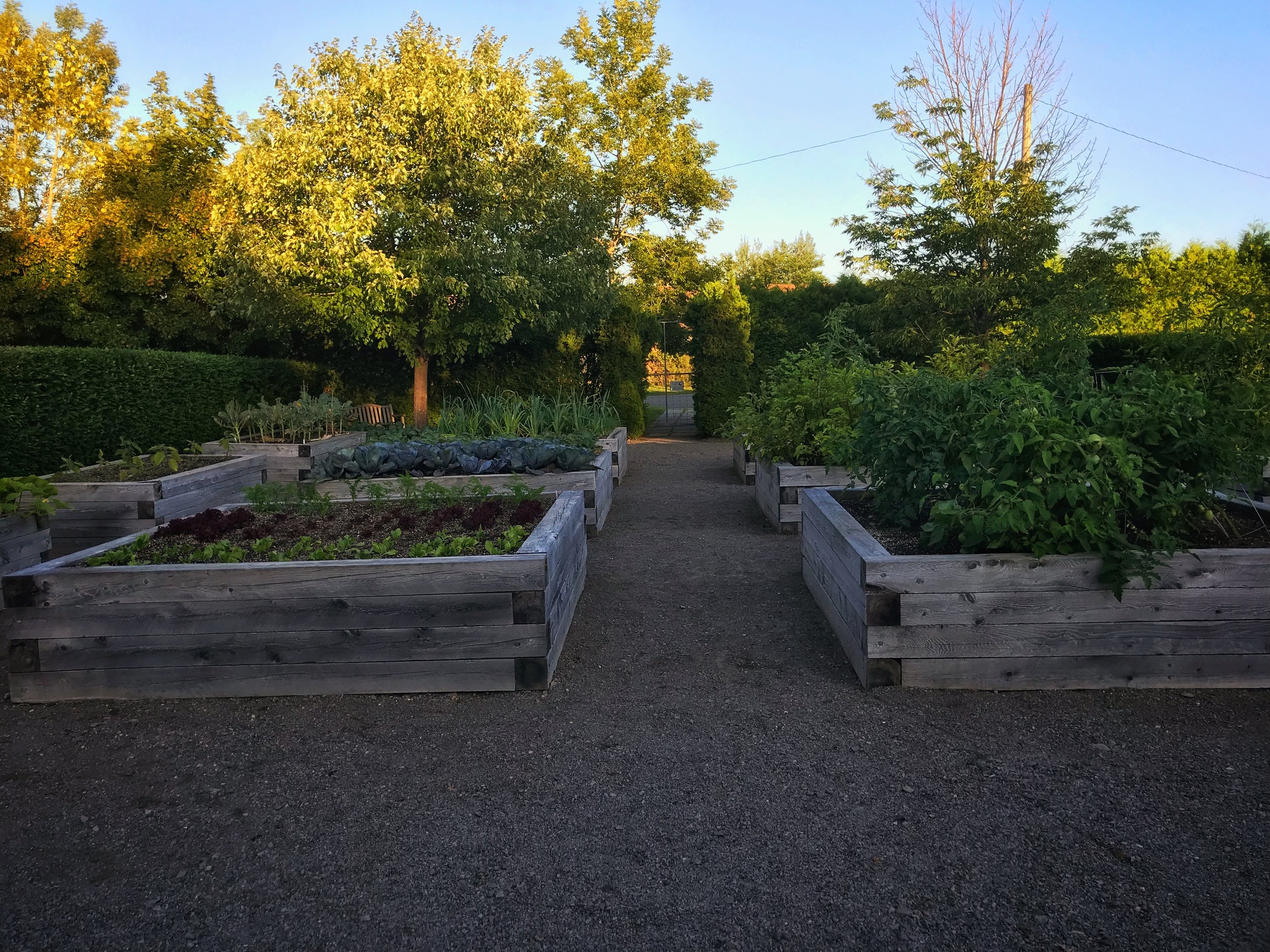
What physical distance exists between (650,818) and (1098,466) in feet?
7.02

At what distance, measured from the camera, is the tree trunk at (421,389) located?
1288 centimetres

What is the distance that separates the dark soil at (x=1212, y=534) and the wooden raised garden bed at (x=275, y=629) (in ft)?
5.69

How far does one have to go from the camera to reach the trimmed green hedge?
286 inches

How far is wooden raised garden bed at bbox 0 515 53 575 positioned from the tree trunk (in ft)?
26.3

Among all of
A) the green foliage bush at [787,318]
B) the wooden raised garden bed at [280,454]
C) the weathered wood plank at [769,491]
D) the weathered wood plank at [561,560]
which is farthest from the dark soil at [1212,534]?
the green foliage bush at [787,318]

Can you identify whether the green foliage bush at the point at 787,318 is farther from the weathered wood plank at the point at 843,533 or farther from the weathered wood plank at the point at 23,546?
the weathered wood plank at the point at 23,546

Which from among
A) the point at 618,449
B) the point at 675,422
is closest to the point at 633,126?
the point at 675,422

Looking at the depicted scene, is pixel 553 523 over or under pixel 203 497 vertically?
over

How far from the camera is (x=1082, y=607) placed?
10.2ft

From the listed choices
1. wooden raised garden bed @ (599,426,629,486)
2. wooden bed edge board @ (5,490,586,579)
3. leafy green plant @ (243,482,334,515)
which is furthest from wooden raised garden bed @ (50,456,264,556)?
wooden raised garden bed @ (599,426,629,486)

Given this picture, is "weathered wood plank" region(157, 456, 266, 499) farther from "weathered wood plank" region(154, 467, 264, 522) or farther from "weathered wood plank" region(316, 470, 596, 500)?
"weathered wood plank" region(316, 470, 596, 500)

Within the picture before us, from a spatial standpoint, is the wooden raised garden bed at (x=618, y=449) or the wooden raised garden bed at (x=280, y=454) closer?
the wooden raised garden bed at (x=280, y=454)

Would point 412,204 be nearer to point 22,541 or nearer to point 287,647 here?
point 22,541

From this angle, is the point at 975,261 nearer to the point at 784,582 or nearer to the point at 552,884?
the point at 784,582
